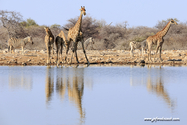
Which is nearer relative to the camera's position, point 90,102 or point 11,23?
point 90,102

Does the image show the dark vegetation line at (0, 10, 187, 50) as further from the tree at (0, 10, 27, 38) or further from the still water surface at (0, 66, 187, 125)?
the still water surface at (0, 66, 187, 125)

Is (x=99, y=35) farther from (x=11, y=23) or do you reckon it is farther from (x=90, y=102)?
(x=90, y=102)

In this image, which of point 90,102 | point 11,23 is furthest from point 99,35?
point 90,102

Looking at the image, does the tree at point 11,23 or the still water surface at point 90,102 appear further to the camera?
the tree at point 11,23

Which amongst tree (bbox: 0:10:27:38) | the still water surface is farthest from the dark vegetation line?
the still water surface

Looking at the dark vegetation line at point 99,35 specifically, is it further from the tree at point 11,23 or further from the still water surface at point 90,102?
the still water surface at point 90,102

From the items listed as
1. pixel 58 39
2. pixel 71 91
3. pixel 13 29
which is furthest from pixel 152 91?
pixel 13 29

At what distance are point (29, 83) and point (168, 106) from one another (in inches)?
200

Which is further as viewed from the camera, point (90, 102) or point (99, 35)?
point (99, 35)

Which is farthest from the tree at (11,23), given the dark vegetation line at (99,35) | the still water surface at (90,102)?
the still water surface at (90,102)

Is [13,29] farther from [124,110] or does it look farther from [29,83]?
[124,110]

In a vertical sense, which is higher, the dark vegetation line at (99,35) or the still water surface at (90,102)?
the dark vegetation line at (99,35)

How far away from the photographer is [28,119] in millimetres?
5883

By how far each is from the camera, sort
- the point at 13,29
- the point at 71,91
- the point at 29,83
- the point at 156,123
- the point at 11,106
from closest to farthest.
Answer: the point at 156,123 → the point at 11,106 → the point at 71,91 → the point at 29,83 → the point at 13,29
